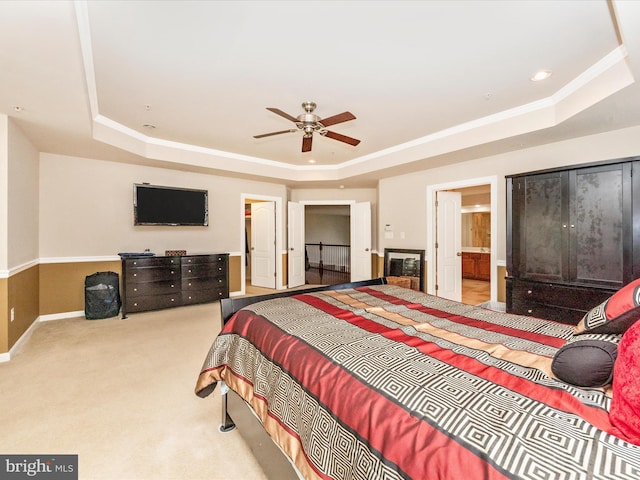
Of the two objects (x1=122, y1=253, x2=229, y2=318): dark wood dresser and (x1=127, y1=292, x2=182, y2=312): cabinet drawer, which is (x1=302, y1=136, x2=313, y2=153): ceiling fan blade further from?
(x1=127, y1=292, x2=182, y2=312): cabinet drawer

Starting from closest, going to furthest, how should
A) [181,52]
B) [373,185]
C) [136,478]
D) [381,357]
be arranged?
[381,357] < [136,478] < [181,52] < [373,185]

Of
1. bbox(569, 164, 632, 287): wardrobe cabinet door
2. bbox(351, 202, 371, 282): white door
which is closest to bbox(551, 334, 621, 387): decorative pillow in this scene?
bbox(569, 164, 632, 287): wardrobe cabinet door

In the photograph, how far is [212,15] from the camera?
206 centimetres

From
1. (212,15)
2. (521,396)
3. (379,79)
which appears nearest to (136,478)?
(521,396)

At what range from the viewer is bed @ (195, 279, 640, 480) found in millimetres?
755

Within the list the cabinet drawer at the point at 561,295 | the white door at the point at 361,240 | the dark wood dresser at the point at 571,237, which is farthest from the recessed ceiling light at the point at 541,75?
the white door at the point at 361,240

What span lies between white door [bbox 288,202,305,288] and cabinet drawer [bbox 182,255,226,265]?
1925mm

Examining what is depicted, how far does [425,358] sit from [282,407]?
26.1 inches

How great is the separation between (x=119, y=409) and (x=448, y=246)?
5.29 m

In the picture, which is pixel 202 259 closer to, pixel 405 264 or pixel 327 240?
pixel 405 264

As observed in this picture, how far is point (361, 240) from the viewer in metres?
6.96

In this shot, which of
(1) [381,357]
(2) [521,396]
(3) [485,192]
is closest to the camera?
(2) [521,396]

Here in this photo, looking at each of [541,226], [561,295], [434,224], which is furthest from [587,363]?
[434,224]

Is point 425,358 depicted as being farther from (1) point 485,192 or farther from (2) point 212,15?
(1) point 485,192
